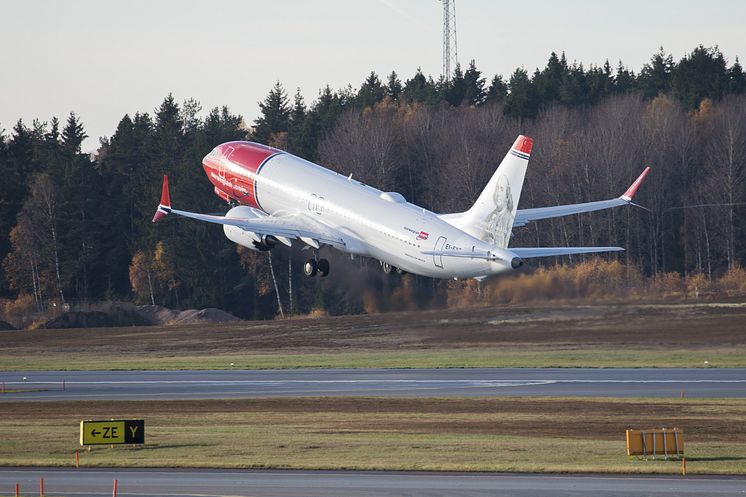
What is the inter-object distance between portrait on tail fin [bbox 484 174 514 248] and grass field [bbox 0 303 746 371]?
1243 centimetres

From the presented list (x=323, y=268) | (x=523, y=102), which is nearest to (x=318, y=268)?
(x=323, y=268)

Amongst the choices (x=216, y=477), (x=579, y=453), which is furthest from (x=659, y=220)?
(x=216, y=477)

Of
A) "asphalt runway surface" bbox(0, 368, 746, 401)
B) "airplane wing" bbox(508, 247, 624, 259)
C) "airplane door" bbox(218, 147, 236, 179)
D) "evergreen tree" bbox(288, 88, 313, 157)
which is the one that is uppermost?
"evergreen tree" bbox(288, 88, 313, 157)

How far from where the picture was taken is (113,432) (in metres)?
52.5

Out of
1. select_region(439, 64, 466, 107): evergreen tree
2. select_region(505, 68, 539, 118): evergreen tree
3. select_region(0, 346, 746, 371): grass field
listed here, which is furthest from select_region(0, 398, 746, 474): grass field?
select_region(439, 64, 466, 107): evergreen tree

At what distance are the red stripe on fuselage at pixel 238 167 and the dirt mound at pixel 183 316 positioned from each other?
41.4 metres

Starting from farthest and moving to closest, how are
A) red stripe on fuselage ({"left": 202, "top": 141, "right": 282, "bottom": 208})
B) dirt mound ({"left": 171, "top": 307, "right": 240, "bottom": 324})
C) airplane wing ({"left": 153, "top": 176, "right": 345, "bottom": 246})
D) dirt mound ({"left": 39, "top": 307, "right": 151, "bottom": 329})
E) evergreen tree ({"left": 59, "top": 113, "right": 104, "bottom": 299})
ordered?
evergreen tree ({"left": 59, "top": 113, "right": 104, "bottom": 299}) < dirt mound ({"left": 39, "top": 307, "right": 151, "bottom": 329}) < dirt mound ({"left": 171, "top": 307, "right": 240, "bottom": 324}) < red stripe on fuselage ({"left": 202, "top": 141, "right": 282, "bottom": 208}) < airplane wing ({"left": 153, "top": 176, "right": 345, "bottom": 246})

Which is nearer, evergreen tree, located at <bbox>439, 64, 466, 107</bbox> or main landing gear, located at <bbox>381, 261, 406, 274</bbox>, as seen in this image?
main landing gear, located at <bbox>381, 261, 406, 274</bbox>

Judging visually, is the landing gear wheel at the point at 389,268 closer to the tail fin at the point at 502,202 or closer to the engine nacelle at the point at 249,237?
the engine nacelle at the point at 249,237

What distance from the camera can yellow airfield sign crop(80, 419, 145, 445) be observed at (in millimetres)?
51844

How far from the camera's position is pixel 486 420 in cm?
5912

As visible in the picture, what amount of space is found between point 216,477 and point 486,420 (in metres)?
17.8

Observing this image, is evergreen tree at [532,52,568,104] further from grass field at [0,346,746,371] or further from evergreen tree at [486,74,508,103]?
grass field at [0,346,746,371]

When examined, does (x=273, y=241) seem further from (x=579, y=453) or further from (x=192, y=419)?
(x=579, y=453)
